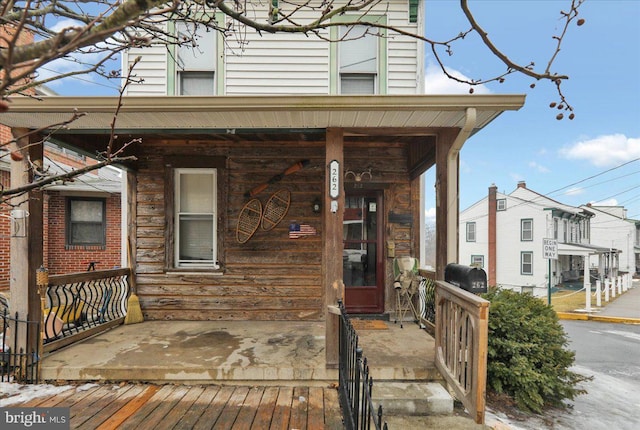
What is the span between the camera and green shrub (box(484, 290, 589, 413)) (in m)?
3.17

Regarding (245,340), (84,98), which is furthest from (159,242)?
(84,98)

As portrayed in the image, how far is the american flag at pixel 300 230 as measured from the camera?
492cm

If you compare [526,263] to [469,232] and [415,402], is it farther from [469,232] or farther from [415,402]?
[415,402]

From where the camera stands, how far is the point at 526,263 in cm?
2012

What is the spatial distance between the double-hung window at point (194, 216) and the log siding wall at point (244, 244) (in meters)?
0.19

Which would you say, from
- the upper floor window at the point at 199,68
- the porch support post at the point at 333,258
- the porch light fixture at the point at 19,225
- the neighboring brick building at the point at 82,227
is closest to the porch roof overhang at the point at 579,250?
the porch support post at the point at 333,258

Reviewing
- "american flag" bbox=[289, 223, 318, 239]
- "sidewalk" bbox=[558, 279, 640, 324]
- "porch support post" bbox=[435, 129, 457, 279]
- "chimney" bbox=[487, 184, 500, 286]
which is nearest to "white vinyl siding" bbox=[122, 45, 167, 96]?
"american flag" bbox=[289, 223, 318, 239]

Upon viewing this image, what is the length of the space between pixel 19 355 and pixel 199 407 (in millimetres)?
2060

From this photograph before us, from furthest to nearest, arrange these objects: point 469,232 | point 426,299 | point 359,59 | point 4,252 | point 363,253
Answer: point 469,232, point 4,252, point 359,59, point 363,253, point 426,299

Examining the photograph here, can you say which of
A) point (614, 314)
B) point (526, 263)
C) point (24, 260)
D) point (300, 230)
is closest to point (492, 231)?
point (526, 263)

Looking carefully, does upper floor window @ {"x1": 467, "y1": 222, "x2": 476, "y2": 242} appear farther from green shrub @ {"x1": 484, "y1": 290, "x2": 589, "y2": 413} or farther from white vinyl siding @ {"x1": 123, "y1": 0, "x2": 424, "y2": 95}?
green shrub @ {"x1": 484, "y1": 290, "x2": 589, "y2": 413}

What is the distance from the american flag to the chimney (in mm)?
19731

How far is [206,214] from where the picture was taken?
504 cm

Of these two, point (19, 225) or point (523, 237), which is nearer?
point (19, 225)
